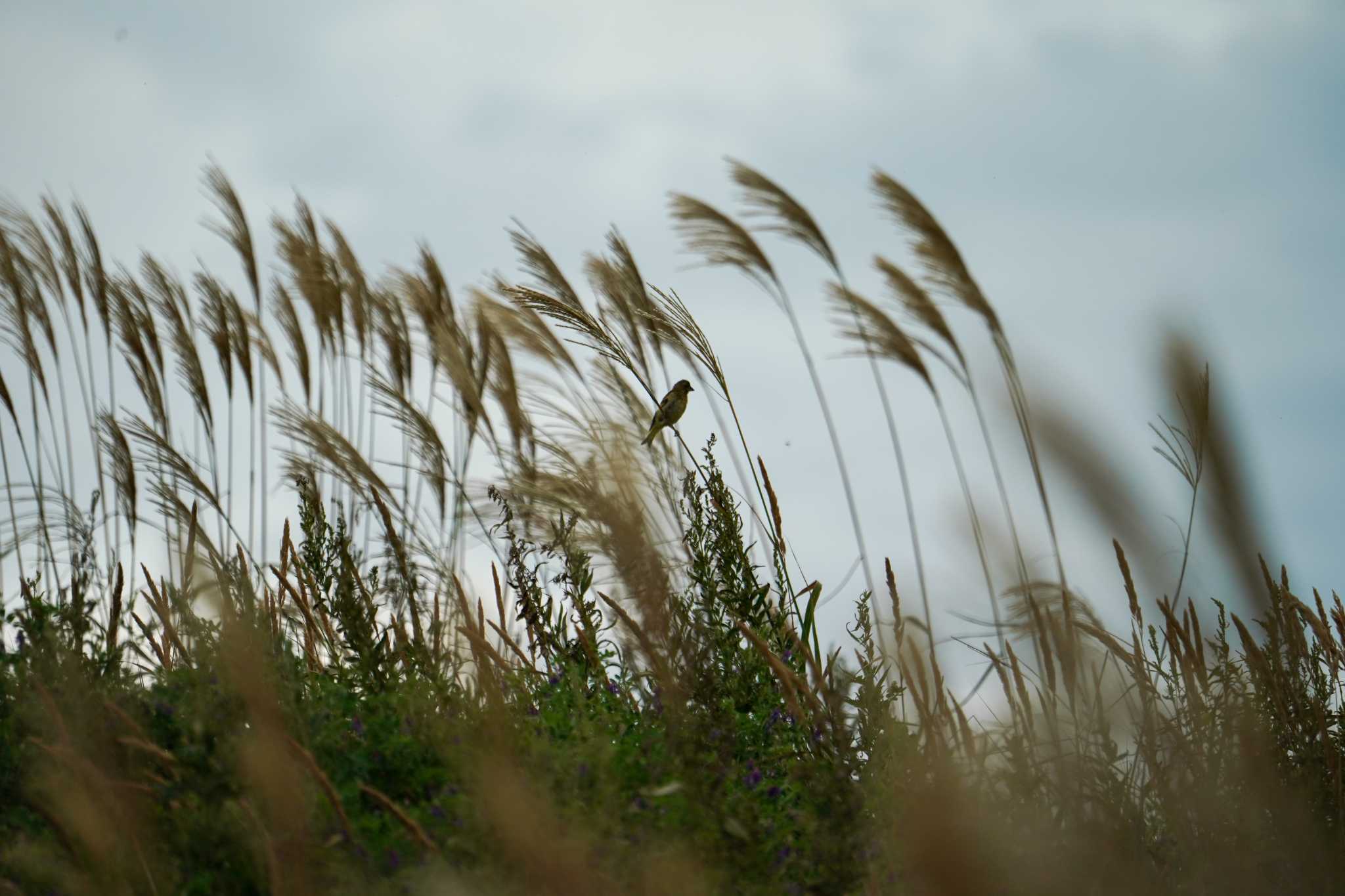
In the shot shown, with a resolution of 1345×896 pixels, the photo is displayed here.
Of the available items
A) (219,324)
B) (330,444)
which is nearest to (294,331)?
(219,324)

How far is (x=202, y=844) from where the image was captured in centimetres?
182

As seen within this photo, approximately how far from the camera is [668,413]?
9.04 ft

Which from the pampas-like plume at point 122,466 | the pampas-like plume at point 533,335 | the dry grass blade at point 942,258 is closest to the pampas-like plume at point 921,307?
the dry grass blade at point 942,258

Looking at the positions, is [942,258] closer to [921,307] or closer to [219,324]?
[921,307]

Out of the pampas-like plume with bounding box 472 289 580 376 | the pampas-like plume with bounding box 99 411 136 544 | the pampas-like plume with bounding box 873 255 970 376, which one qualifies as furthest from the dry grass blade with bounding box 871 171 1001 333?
the pampas-like plume with bounding box 99 411 136 544

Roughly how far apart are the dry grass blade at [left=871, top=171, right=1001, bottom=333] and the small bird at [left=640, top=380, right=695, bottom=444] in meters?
0.98

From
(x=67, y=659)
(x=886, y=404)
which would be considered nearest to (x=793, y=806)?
(x=67, y=659)

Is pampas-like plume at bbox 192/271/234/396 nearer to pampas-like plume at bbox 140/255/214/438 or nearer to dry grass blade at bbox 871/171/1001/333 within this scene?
pampas-like plume at bbox 140/255/214/438

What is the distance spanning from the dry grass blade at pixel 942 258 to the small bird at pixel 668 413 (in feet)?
3.20

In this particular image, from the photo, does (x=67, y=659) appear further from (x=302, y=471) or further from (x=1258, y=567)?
(x=1258, y=567)

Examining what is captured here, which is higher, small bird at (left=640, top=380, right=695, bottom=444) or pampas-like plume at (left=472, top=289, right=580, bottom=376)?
pampas-like plume at (left=472, top=289, right=580, bottom=376)

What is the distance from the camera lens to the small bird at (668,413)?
8.72 feet

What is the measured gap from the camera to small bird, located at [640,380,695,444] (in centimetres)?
266

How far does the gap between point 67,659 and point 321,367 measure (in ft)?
8.72
